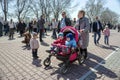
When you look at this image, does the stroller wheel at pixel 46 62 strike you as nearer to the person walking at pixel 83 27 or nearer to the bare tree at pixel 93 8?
the person walking at pixel 83 27

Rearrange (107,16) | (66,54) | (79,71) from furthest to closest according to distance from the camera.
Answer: (107,16) < (79,71) < (66,54)

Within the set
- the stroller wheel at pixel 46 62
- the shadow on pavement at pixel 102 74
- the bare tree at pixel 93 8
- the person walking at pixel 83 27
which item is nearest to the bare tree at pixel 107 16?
the bare tree at pixel 93 8

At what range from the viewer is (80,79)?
5.83 m

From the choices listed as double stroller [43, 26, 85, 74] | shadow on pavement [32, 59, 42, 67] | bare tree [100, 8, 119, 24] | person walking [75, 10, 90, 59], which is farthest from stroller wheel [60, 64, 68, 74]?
bare tree [100, 8, 119, 24]

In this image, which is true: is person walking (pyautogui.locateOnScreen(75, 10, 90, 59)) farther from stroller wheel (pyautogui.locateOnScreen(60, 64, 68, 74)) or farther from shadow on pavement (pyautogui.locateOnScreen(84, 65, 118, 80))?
stroller wheel (pyautogui.locateOnScreen(60, 64, 68, 74))

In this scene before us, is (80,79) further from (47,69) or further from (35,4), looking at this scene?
(35,4)

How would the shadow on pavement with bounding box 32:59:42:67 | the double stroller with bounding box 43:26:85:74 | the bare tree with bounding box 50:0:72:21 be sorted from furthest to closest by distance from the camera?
1. the bare tree with bounding box 50:0:72:21
2. the shadow on pavement with bounding box 32:59:42:67
3. the double stroller with bounding box 43:26:85:74

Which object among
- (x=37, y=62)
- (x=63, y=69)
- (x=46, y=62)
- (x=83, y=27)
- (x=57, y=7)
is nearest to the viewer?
(x=63, y=69)

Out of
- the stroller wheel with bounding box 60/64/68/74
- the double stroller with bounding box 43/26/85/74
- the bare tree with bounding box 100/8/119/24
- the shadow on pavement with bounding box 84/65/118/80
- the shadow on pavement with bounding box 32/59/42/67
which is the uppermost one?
the bare tree with bounding box 100/8/119/24

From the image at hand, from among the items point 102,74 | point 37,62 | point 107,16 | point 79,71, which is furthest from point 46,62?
point 107,16

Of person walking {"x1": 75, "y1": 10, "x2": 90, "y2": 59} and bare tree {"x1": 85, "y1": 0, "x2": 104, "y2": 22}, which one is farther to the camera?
bare tree {"x1": 85, "y1": 0, "x2": 104, "y2": 22}

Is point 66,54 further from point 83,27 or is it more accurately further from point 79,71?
point 83,27

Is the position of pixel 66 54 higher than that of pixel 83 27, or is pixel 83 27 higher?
pixel 83 27

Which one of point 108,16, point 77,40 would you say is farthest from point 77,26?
point 108,16
